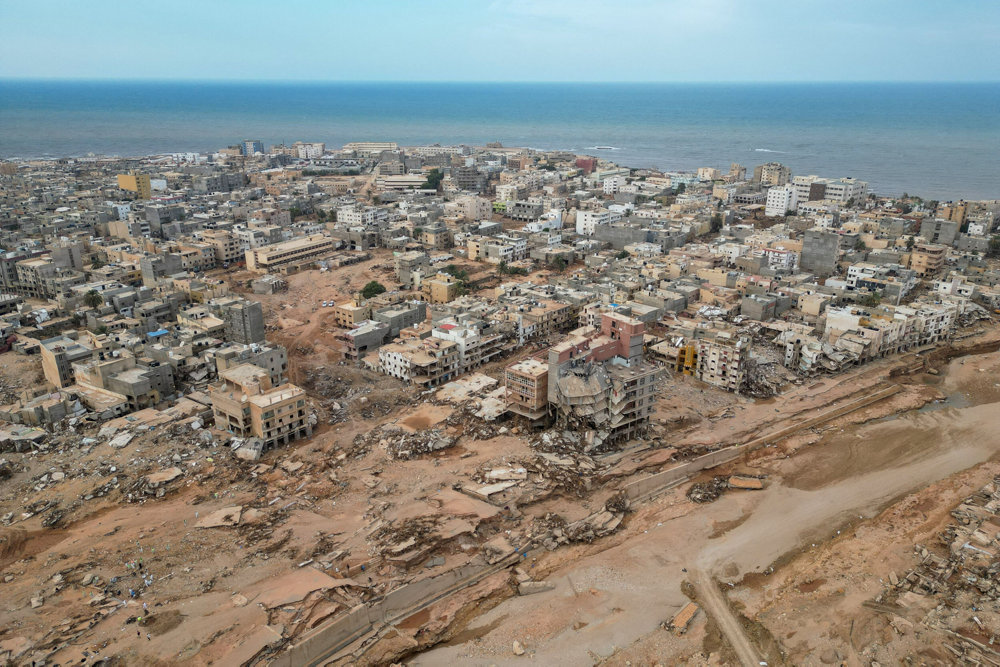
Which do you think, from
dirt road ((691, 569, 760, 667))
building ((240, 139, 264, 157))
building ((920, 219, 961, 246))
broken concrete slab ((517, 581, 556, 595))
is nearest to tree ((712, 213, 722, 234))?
building ((920, 219, 961, 246))

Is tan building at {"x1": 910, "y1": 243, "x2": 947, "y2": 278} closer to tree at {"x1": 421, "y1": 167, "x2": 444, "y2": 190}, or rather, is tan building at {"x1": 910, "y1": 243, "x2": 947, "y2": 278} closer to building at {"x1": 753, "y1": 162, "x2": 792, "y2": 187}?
building at {"x1": 753, "y1": 162, "x2": 792, "y2": 187}

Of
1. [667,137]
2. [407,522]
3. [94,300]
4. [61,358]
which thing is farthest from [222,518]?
[667,137]

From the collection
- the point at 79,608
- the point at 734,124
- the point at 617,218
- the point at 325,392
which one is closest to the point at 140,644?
the point at 79,608

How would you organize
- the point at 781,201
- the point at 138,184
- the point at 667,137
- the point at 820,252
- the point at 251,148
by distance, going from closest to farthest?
the point at 820,252, the point at 781,201, the point at 138,184, the point at 251,148, the point at 667,137

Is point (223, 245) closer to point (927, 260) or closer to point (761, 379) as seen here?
point (761, 379)

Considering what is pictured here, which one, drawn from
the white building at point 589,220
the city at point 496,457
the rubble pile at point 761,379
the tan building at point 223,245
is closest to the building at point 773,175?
the white building at point 589,220

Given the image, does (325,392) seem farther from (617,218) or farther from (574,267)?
(617,218)
